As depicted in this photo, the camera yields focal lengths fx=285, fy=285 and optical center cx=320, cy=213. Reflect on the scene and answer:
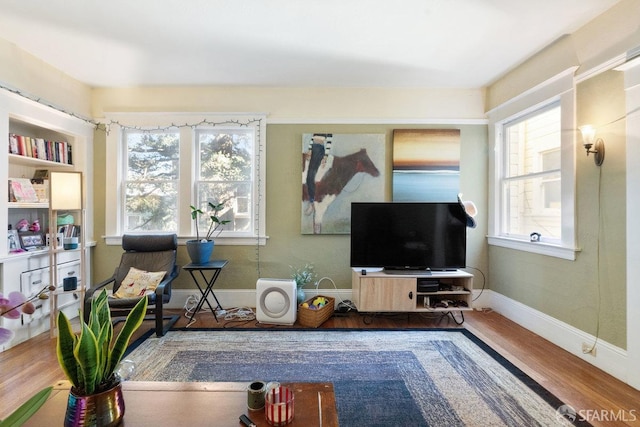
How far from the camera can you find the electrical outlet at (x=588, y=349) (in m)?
2.22

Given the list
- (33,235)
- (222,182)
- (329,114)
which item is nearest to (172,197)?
(222,182)

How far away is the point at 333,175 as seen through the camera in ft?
11.1

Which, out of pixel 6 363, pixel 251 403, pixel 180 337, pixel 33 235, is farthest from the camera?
pixel 33 235

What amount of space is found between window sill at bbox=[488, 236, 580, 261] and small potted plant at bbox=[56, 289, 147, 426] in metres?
3.14

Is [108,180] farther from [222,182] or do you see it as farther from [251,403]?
[251,403]

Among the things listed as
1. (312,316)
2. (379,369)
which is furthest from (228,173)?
(379,369)

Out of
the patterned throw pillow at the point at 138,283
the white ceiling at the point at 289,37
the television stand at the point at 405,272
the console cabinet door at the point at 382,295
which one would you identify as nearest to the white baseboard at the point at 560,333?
the television stand at the point at 405,272

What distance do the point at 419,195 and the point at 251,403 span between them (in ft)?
9.30

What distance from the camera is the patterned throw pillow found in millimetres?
2803

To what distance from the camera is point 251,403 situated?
1.20 metres

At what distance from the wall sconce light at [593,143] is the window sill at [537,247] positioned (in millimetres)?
745

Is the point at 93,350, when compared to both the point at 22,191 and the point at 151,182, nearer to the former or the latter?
the point at 22,191

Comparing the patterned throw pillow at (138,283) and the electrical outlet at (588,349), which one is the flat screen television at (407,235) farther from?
the patterned throw pillow at (138,283)

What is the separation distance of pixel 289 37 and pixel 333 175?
1473 mm
